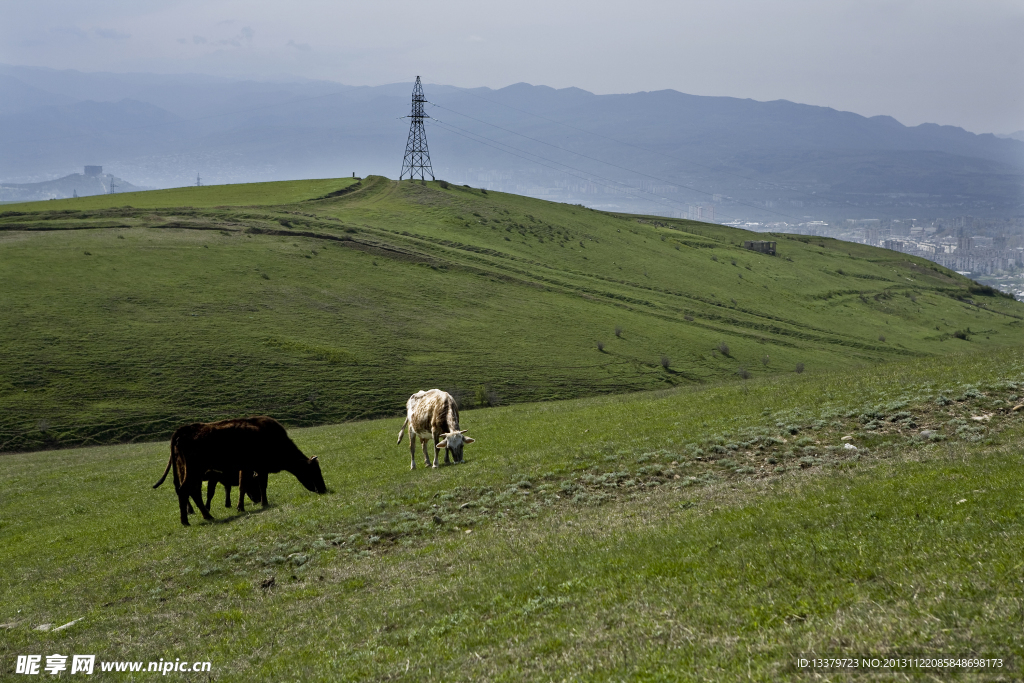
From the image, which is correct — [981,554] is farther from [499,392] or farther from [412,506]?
[499,392]

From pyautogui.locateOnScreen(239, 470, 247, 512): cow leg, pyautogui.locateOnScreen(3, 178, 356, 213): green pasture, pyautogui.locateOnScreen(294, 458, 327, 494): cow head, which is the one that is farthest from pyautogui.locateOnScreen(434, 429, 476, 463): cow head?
pyautogui.locateOnScreen(3, 178, 356, 213): green pasture

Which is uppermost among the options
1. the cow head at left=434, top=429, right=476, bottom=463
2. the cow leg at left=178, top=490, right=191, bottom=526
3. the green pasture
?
the green pasture

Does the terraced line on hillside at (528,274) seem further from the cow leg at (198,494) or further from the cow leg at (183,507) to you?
the cow leg at (183,507)

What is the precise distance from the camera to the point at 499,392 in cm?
6331

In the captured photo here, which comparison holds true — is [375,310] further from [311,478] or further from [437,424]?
[311,478]

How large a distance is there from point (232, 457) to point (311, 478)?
2897 millimetres

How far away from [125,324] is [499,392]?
1470 inches

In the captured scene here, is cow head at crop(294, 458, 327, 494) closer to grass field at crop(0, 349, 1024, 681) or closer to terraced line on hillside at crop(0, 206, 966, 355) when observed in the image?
grass field at crop(0, 349, 1024, 681)

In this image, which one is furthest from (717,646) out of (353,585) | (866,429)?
(866,429)

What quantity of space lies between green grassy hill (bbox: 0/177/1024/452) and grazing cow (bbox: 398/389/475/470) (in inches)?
1182

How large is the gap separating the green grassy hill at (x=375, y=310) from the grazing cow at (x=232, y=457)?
3328 centimetres

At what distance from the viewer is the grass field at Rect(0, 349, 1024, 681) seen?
317 inches

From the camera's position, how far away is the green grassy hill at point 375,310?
5731 cm

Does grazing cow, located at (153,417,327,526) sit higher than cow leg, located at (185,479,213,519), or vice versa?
grazing cow, located at (153,417,327,526)
